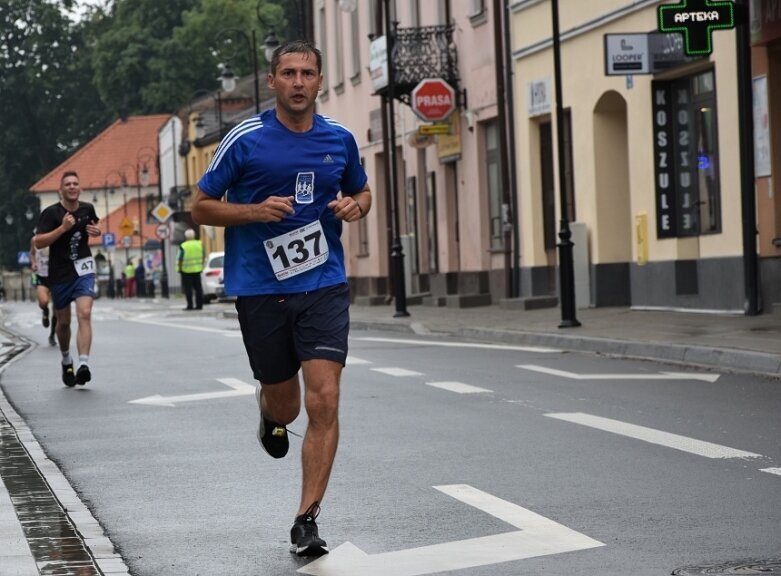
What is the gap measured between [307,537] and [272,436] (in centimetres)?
115

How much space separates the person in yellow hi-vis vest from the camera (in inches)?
1669

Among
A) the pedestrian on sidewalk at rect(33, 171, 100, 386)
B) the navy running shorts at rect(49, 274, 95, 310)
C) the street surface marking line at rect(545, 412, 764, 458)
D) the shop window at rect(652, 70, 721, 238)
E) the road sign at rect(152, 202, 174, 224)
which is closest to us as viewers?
the street surface marking line at rect(545, 412, 764, 458)

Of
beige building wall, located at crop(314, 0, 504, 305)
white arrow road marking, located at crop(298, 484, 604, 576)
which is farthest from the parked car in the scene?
white arrow road marking, located at crop(298, 484, 604, 576)

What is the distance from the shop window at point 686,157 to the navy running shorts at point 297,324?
57.2 feet

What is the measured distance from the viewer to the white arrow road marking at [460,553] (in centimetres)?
679

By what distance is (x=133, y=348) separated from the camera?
23.2 m

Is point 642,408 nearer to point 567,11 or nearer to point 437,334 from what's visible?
point 437,334

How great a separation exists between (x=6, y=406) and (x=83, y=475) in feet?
15.4

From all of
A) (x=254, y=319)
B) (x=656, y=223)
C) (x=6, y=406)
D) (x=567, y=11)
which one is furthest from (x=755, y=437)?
(x=567, y=11)

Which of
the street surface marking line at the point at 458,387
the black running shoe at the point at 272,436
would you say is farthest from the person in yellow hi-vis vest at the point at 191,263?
the black running shoe at the point at 272,436

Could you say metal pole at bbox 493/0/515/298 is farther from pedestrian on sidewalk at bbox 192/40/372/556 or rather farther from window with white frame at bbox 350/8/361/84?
pedestrian on sidewalk at bbox 192/40/372/556

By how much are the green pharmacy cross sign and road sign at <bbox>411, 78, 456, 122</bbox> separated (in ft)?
46.8

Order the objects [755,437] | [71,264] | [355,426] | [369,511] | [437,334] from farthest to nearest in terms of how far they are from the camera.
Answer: [437,334] < [71,264] < [355,426] < [755,437] < [369,511]

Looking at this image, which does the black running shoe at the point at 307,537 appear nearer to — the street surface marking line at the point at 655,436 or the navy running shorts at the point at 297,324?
the navy running shorts at the point at 297,324
